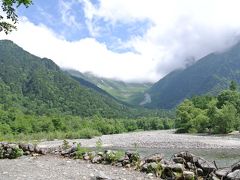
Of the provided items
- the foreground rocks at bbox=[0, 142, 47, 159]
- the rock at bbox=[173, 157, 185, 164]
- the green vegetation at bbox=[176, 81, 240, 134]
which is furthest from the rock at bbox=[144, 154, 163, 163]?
the green vegetation at bbox=[176, 81, 240, 134]

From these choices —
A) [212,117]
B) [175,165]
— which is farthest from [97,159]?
[212,117]

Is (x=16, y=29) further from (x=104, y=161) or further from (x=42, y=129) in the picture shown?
(x=42, y=129)

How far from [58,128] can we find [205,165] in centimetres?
17003

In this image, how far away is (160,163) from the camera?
2373 centimetres

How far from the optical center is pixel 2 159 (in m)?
31.5

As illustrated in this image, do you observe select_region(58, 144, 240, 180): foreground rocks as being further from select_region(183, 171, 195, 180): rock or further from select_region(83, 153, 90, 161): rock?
select_region(83, 153, 90, 161): rock

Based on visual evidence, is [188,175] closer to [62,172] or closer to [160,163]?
[160,163]

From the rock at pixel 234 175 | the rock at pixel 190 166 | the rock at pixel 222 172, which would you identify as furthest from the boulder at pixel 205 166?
the rock at pixel 234 175

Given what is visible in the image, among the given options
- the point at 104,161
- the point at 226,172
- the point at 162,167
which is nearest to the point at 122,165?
the point at 104,161

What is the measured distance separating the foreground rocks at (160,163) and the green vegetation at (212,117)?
405 feet

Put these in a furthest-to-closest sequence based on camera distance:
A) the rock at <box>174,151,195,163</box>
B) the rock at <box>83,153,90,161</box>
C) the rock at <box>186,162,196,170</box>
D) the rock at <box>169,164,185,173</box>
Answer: the rock at <box>83,153,90,161</box> < the rock at <box>174,151,195,163</box> < the rock at <box>186,162,196,170</box> < the rock at <box>169,164,185,173</box>

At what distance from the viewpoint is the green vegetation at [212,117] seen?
150 metres

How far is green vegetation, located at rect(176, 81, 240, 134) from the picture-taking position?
15012 cm

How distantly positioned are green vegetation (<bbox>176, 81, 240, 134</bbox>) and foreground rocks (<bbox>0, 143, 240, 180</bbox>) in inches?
4856
